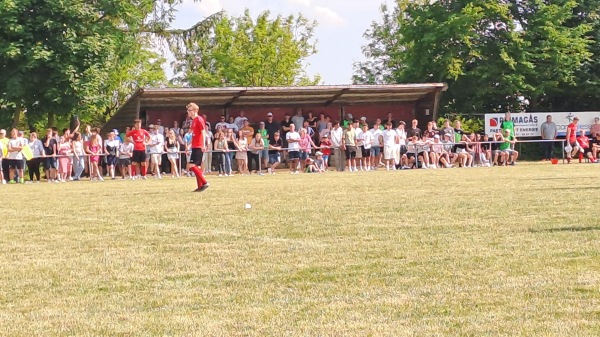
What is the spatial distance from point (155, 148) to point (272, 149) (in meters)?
3.94

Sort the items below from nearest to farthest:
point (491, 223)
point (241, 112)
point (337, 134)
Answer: point (491, 223), point (337, 134), point (241, 112)

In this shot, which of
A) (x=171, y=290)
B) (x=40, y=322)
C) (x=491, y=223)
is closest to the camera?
(x=40, y=322)

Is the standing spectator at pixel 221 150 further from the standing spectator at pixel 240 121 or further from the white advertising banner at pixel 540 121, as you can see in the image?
the white advertising banner at pixel 540 121

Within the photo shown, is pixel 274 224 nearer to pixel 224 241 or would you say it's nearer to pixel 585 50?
pixel 224 241

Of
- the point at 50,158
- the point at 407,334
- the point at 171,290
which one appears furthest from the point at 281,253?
the point at 50,158

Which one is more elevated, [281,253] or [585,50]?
[585,50]

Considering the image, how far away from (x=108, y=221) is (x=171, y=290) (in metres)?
5.98

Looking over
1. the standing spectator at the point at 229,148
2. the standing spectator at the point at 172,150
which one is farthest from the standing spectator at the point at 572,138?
the standing spectator at the point at 172,150

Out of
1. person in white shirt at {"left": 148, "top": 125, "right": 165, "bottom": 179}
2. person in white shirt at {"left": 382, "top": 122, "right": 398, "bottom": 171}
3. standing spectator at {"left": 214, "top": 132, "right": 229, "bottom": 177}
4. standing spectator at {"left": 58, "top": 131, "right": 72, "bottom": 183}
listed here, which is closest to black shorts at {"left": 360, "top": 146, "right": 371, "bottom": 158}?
person in white shirt at {"left": 382, "top": 122, "right": 398, "bottom": 171}

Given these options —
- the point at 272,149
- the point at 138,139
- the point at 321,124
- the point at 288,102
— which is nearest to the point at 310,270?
the point at 138,139

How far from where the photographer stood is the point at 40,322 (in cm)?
596

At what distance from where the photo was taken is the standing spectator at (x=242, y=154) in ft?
108

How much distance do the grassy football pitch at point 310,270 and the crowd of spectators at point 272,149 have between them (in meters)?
17.2

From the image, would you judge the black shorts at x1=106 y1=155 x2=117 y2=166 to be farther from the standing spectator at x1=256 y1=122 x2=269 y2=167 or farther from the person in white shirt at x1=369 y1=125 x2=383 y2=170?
the person in white shirt at x1=369 y1=125 x2=383 y2=170
